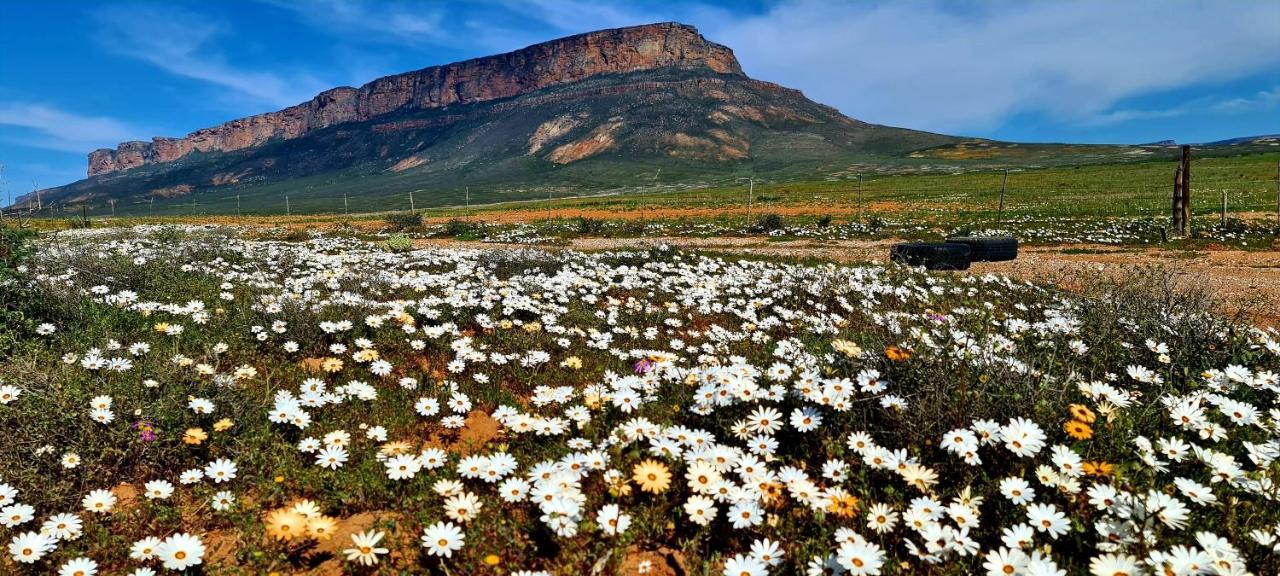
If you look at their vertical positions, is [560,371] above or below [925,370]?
below

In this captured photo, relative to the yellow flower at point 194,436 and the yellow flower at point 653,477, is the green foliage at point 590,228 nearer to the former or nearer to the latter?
the yellow flower at point 194,436

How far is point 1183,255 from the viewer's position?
17.1 m

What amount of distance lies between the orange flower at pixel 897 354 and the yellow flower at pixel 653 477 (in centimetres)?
169

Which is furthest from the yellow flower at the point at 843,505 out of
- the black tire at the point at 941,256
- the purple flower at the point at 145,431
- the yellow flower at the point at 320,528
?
the black tire at the point at 941,256

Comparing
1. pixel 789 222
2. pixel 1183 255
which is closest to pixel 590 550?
pixel 1183 255

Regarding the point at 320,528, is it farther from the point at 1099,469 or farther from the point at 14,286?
the point at 14,286

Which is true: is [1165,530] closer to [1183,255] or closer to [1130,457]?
[1130,457]

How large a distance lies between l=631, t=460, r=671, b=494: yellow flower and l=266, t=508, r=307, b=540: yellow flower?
1728 millimetres

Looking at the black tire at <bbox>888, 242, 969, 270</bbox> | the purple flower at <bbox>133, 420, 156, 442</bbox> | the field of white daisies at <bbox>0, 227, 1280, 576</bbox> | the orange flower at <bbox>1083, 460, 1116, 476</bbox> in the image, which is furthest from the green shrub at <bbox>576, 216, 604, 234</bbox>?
the orange flower at <bbox>1083, 460, 1116, 476</bbox>

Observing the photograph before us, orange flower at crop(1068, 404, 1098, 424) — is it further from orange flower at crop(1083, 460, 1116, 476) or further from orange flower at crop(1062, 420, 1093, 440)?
orange flower at crop(1083, 460, 1116, 476)

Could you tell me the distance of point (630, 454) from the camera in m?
3.20

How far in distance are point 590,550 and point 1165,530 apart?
103 inches

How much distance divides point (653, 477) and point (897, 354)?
1899 mm

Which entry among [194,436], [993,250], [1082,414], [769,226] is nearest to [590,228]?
[769,226]
